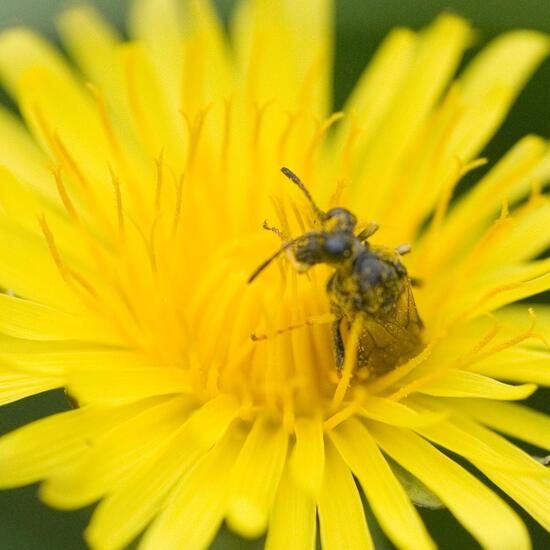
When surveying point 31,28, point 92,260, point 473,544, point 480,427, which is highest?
point 31,28

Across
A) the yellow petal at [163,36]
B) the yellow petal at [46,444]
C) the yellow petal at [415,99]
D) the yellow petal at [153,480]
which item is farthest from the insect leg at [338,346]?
the yellow petal at [163,36]

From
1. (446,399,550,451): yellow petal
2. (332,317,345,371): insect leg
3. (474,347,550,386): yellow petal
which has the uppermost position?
(332,317,345,371): insect leg

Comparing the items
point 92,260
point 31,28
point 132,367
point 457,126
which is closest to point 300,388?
point 132,367

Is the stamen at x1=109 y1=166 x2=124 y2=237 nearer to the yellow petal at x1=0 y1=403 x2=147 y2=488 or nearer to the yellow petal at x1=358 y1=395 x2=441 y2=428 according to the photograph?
the yellow petal at x1=0 y1=403 x2=147 y2=488

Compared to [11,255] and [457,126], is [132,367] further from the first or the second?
[457,126]

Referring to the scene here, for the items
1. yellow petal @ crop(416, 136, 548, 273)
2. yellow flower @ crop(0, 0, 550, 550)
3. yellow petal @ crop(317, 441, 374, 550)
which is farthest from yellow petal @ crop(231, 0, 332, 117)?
yellow petal @ crop(317, 441, 374, 550)

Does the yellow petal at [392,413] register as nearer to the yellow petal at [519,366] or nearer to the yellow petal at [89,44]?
the yellow petal at [519,366]
